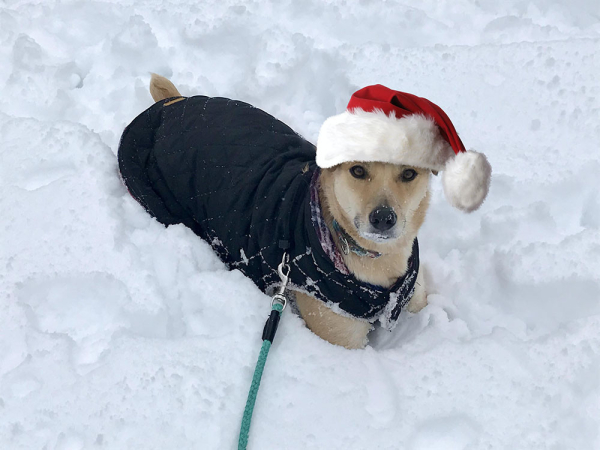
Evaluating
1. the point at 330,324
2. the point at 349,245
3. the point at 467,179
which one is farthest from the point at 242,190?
the point at 467,179

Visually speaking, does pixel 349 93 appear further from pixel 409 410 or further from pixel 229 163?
pixel 409 410

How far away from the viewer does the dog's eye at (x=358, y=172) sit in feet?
6.31

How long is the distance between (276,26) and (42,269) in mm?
2285

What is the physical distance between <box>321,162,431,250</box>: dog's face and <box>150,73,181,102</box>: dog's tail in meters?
1.28

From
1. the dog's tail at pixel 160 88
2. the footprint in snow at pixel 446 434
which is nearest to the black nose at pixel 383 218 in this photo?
the footprint in snow at pixel 446 434

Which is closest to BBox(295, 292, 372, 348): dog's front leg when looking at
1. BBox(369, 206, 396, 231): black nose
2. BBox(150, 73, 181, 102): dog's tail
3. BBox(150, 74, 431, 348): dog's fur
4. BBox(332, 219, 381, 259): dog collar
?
BBox(150, 74, 431, 348): dog's fur

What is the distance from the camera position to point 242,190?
2.26 meters

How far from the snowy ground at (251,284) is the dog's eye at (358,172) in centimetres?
65

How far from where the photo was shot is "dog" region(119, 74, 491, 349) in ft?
5.56

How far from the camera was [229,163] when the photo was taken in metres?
2.32

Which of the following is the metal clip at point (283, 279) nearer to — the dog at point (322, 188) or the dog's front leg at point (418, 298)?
the dog at point (322, 188)

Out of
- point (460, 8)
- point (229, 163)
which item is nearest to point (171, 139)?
point (229, 163)

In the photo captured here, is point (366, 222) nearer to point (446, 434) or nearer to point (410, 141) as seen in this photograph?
point (410, 141)

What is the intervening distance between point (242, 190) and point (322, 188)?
1.39ft
